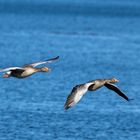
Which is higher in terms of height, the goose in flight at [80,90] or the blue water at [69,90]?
the goose in flight at [80,90]

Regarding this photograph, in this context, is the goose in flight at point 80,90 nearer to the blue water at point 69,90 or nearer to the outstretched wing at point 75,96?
the outstretched wing at point 75,96

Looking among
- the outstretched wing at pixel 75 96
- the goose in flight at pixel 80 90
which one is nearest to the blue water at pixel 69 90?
the goose in flight at pixel 80 90

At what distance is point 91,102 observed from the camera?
50.1 meters

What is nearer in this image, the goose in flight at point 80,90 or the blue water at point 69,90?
the goose in flight at point 80,90

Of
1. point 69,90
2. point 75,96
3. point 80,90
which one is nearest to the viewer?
point 75,96

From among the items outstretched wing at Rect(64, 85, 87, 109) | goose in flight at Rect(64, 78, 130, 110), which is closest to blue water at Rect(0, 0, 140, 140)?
goose in flight at Rect(64, 78, 130, 110)

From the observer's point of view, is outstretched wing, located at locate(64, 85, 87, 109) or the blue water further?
the blue water

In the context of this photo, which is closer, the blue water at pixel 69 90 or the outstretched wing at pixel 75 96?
the outstretched wing at pixel 75 96

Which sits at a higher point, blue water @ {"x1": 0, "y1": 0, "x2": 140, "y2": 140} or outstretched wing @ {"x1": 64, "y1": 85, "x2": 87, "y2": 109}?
outstretched wing @ {"x1": 64, "y1": 85, "x2": 87, "y2": 109}

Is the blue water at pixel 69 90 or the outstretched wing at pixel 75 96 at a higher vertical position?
the outstretched wing at pixel 75 96

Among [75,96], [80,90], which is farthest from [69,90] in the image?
[75,96]

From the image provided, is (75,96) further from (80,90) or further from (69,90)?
(69,90)

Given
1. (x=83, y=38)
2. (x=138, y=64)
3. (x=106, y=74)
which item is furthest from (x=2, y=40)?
(x=106, y=74)

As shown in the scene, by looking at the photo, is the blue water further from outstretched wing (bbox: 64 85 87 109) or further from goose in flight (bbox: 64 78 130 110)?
outstretched wing (bbox: 64 85 87 109)
